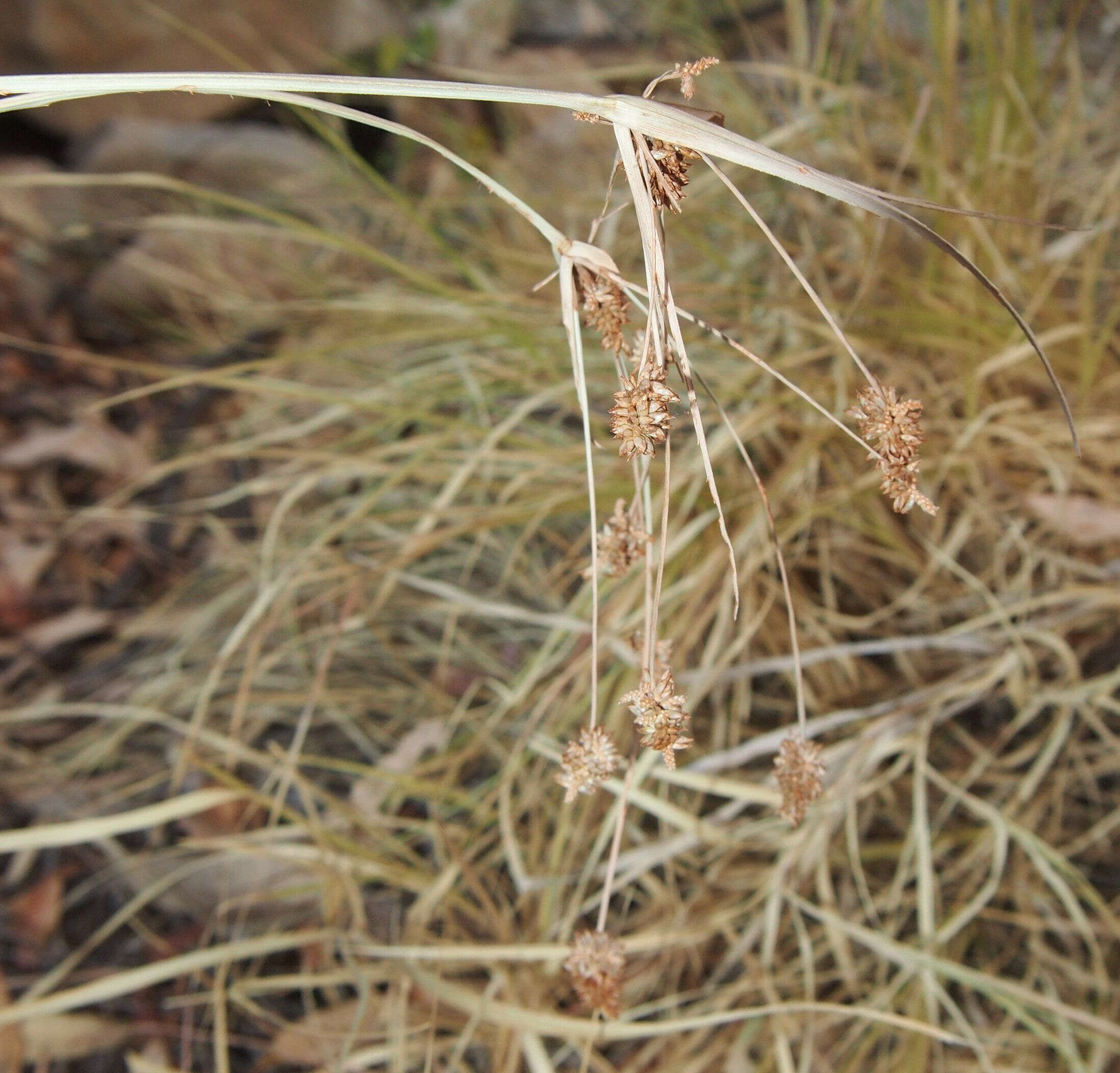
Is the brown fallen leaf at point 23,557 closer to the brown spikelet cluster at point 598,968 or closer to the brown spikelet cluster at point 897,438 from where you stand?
the brown spikelet cluster at point 598,968

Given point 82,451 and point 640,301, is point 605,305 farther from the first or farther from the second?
point 82,451

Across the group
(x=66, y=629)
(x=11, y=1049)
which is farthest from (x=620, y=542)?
(x=66, y=629)

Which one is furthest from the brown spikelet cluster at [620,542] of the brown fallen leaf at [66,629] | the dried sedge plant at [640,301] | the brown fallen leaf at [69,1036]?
the brown fallen leaf at [66,629]

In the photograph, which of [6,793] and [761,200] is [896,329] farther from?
[6,793]

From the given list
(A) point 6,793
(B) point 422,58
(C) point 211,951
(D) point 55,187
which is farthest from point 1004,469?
(D) point 55,187

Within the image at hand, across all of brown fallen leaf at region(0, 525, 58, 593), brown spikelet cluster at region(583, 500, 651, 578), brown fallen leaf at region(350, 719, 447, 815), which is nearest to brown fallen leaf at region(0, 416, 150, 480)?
brown fallen leaf at region(0, 525, 58, 593)
